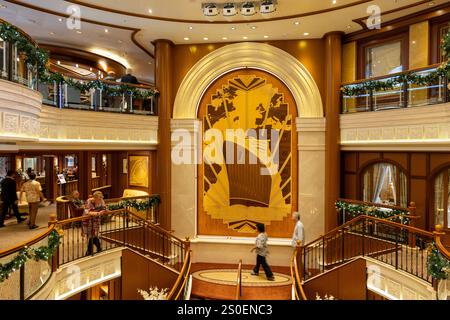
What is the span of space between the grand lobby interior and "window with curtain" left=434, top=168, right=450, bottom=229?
0.14 ft

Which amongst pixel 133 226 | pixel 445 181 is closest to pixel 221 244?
pixel 133 226

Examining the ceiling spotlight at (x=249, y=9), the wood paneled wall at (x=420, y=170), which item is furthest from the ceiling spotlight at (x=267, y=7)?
the wood paneled wall at (x=420, y=170)

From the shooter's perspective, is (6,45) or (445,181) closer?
(6,45)

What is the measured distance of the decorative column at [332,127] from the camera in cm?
970

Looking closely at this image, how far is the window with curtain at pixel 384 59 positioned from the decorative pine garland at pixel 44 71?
6.32 m

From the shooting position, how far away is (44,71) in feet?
21.7

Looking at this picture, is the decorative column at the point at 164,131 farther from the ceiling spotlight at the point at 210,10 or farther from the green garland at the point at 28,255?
the green garland at the point at 28,255

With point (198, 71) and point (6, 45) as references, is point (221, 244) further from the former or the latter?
point (6, 45)

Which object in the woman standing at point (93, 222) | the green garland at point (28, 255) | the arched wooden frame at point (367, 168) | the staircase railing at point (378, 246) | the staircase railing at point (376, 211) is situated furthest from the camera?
the arched wooden frame at point (367, 168)

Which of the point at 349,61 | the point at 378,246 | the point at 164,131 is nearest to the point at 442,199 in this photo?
the point at 378,246

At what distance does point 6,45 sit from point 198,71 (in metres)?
6.30

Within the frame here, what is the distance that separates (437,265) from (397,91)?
4.77m

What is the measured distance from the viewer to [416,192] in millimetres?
8375
